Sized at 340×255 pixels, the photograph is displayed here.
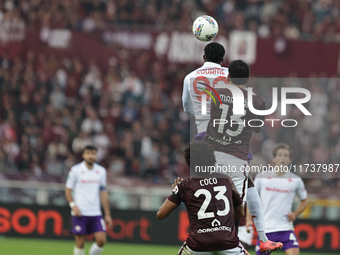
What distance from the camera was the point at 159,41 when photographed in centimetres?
1769

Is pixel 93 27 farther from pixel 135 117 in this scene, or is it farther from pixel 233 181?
pixel 233 181

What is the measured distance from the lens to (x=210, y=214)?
6.12 m

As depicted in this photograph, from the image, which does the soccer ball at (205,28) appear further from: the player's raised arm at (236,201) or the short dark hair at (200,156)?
the player's raised arm at (236,201)

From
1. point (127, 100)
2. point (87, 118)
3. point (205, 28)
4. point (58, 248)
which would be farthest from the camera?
point (127, 100)

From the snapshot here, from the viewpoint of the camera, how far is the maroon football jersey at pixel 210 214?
6.11m

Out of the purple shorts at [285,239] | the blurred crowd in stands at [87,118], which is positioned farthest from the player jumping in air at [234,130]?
the blurred crowd in stands at [87,118]

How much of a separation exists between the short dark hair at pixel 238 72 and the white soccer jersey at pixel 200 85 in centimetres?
17

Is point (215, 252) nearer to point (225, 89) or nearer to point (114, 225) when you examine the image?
point (225, 89)

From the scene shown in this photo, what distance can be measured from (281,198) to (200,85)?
9.52ft

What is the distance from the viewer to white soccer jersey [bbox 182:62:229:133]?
6.79 metres

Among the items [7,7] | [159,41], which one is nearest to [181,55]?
[159,41]

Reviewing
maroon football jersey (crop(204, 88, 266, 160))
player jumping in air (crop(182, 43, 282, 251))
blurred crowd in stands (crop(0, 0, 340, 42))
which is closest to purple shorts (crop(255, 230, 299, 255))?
player jumping in air (crop(182, 43, 282, 251))

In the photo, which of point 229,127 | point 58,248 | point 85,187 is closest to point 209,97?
point 229,127

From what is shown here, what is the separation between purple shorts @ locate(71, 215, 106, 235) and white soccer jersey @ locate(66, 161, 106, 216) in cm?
9
